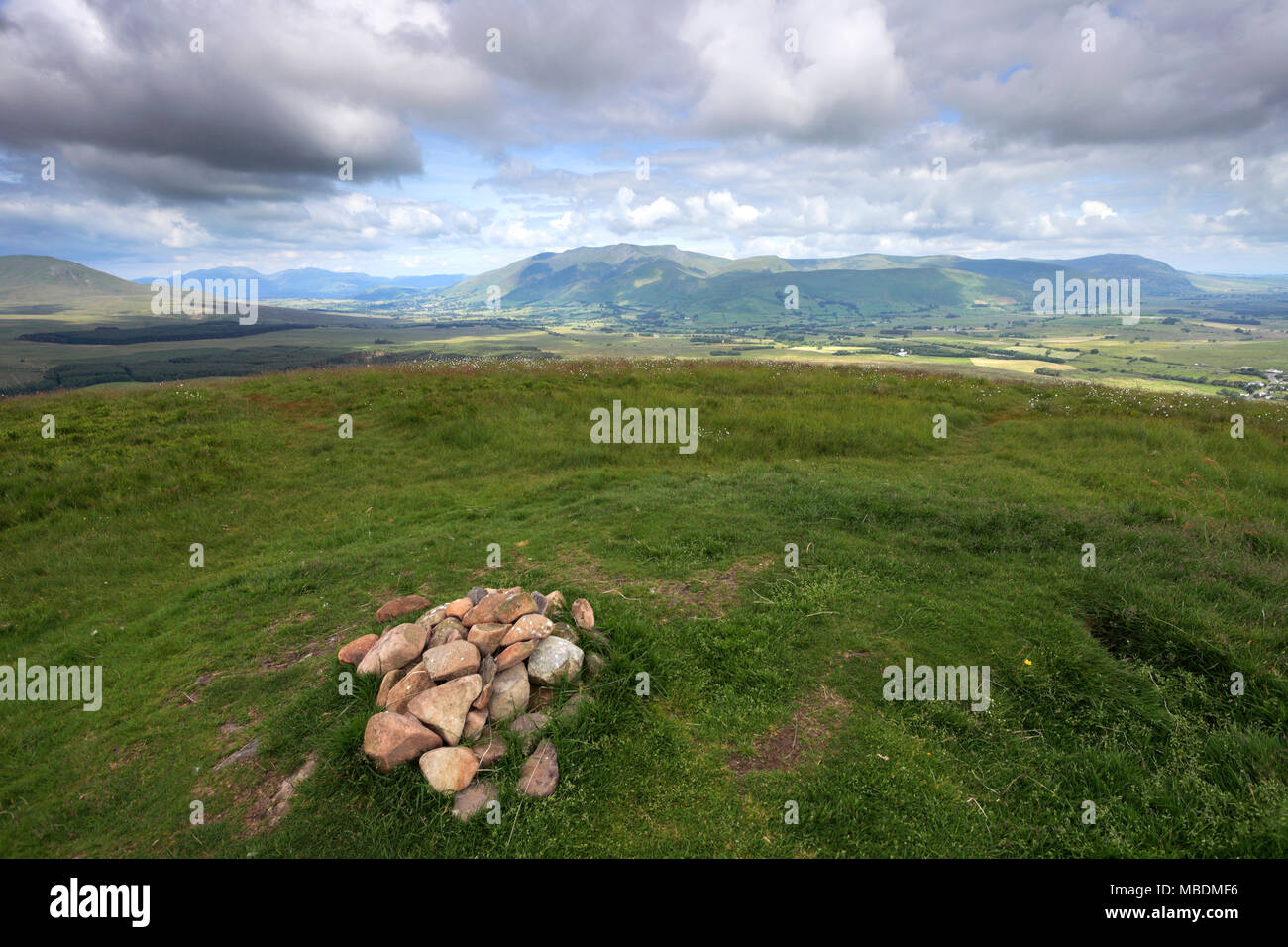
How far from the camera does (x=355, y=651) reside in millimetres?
7141

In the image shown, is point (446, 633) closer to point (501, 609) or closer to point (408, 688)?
point (501, 609)

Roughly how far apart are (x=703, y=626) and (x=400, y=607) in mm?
4889

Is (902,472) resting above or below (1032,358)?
below

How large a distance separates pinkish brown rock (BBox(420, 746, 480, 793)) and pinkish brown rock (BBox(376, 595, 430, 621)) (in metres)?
3.30

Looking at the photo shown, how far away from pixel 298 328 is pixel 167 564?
694 feet

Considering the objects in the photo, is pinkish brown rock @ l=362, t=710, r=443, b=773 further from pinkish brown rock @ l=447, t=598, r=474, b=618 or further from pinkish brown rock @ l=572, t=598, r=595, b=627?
pinkish brown rock @ l=572, t=598, r=595, b=627

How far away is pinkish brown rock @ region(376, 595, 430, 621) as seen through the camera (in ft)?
26.9

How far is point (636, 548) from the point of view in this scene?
1059cm

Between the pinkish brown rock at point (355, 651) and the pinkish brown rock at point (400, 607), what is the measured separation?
0.92 m

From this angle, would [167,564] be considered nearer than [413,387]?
Yes

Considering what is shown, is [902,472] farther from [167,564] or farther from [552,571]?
[167,564]

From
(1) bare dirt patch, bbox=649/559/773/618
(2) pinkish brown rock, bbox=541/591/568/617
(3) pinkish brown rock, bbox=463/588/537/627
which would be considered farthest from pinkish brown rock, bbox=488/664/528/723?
(1) bare dirt patch, bbox=649/559/773/618

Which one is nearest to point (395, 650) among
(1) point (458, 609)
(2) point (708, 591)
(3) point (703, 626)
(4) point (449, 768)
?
(1) point (458, 609)

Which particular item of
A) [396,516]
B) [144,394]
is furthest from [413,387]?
[396,516]
